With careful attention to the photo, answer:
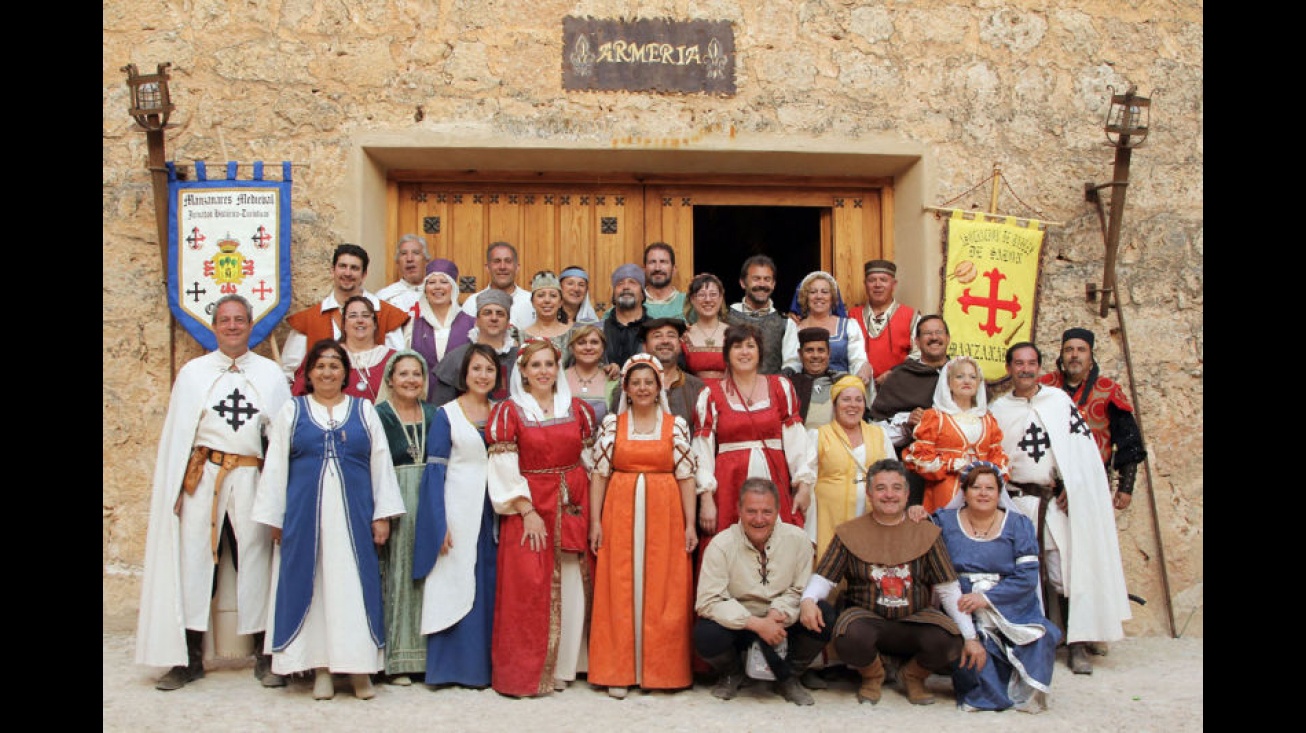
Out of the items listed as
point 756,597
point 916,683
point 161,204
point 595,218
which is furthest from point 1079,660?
point 161,204

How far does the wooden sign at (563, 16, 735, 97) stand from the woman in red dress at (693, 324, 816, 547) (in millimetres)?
1685

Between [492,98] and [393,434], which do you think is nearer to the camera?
[393,434]

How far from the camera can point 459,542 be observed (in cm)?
470

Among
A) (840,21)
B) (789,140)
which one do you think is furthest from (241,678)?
(840,21)

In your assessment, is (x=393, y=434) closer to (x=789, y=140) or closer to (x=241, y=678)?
(x=241, y=678)

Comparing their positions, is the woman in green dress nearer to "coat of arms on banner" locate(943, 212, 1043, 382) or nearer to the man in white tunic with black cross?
the man in white tunic with black cross

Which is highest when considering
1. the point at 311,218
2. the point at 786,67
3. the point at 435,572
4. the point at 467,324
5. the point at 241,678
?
the point at 786,67

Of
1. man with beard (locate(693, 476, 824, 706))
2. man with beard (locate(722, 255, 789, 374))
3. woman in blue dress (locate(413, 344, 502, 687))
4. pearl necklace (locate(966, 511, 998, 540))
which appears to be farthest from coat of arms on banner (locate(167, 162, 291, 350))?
pearl necklace (locate(966, 511, 998, 540))

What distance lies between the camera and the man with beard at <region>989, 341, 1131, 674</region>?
5.17 metres

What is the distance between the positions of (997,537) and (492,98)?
10.7 feet

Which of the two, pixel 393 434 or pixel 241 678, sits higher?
pixel 393 434

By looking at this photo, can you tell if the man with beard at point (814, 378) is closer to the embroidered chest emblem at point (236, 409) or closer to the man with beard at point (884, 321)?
the man with beard at point (884, 321)

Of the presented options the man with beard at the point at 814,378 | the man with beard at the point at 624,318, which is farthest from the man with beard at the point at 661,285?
the man with beard at the point at 814,378

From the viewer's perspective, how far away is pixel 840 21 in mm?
6125
